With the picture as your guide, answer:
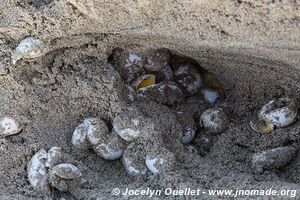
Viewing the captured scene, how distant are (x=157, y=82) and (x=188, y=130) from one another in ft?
0.75

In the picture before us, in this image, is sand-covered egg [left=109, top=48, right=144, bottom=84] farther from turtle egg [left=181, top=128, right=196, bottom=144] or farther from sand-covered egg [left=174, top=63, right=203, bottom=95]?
turtle egg [left=181, top=128, right=196, bottom=144]

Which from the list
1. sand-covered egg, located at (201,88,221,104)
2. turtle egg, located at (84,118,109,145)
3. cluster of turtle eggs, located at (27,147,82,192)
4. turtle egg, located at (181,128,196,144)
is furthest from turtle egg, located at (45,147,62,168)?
sand-covered egg, located at (201,88,221,104)

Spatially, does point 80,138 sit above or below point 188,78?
below

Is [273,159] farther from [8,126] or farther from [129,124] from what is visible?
[8,126]

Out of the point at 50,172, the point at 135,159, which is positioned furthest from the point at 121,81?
the point at 50,172

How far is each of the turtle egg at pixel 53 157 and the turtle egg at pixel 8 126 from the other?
0.16 meters

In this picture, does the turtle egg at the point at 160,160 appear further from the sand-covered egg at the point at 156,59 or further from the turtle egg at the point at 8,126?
the turtle egg at the point at 8,126

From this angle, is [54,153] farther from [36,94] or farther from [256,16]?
[256,16]

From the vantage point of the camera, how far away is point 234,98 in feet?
6.51

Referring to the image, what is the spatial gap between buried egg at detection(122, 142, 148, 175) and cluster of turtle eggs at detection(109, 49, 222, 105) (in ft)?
0.72

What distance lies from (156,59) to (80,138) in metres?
0.39

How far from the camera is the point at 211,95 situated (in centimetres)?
203

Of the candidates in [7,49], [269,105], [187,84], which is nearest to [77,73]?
[7,49]

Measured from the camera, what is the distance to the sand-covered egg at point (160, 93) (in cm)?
195
